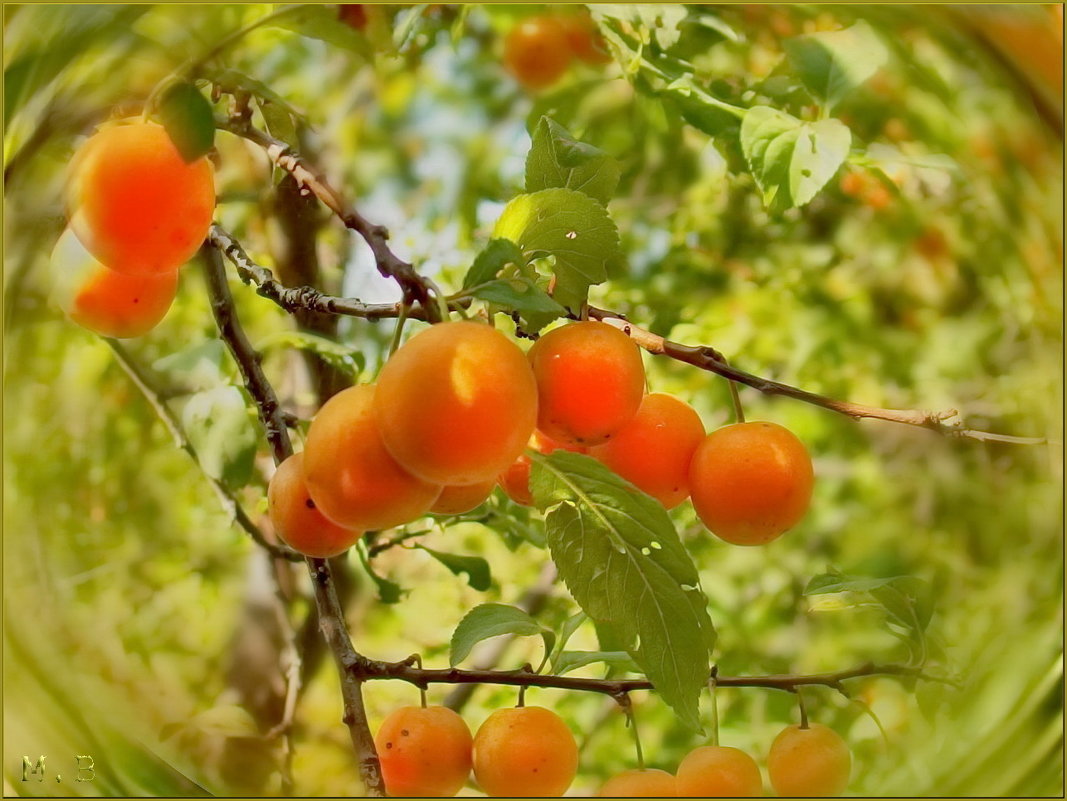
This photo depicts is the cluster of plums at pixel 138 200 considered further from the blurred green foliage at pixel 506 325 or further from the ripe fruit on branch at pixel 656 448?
the ripe fruit on branch at pixel 656 448

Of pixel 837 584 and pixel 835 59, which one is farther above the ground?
pixel 835 59

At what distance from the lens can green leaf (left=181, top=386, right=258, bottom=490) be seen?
1.68 feet

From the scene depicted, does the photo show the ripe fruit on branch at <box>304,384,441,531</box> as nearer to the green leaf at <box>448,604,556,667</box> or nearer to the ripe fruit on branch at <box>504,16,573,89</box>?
the green leaf at <box>448,604,556,667</box>

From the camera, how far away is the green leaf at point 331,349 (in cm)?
55

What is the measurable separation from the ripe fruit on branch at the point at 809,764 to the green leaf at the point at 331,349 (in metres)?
0.32

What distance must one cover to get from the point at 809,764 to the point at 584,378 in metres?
0.18

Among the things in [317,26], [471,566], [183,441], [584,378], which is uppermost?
[317,26]

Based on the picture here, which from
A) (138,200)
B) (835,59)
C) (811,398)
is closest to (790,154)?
(835,59)

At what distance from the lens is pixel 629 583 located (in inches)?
11.7

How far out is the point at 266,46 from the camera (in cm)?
40

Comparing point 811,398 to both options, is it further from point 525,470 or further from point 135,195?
point 135,195

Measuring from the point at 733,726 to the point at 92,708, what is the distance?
0.48m

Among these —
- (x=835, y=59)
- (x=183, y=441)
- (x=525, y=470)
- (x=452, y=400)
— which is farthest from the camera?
(x=183, y=441)

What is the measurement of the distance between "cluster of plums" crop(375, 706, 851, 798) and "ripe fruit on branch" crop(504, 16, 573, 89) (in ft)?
1.21
